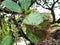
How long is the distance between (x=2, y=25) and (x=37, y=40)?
29 centimetres

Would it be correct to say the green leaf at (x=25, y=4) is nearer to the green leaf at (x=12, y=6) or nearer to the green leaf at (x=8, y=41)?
the green leaf at (x=12, y=6)

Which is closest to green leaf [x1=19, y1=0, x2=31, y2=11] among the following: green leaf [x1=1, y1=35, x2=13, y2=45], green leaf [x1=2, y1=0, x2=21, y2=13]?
green leaf [x1=2, y1=0, x2=21, y2=13]

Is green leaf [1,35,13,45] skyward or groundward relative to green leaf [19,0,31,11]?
groundward

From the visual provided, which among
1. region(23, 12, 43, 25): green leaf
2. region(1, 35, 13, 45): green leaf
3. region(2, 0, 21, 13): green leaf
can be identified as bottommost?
region(1, 35, 13, 45): green leaf

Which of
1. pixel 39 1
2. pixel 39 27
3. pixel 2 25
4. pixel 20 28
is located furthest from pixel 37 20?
pixel 39 1

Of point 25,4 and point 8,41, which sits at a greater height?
point 25,4

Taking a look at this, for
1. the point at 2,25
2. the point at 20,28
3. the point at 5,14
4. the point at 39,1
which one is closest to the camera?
the point at 20,28

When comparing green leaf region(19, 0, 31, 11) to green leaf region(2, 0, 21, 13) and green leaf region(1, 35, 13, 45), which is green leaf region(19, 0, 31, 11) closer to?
green leaf region(2, 0, 21, 13)

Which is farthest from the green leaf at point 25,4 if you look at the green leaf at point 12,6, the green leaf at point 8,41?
the green leaf at point 8,41

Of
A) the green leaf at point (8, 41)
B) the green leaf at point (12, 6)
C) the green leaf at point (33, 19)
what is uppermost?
the green leaf at point (12, 6)

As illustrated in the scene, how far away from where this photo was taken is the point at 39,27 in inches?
21.8

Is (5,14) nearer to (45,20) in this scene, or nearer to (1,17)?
(1,17)

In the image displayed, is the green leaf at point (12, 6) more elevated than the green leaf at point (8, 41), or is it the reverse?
the green leaf at point (12, 6)

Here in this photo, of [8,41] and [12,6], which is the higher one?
[12,6]
